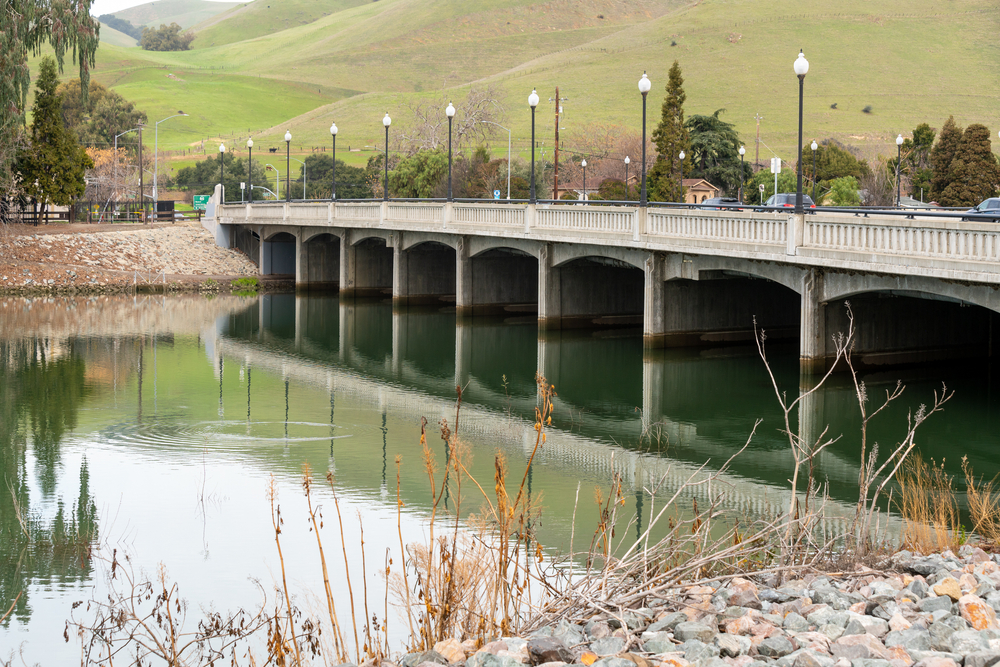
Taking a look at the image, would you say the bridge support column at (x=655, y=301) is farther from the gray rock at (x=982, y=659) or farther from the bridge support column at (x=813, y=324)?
the gray rock at (x=982, y=659)

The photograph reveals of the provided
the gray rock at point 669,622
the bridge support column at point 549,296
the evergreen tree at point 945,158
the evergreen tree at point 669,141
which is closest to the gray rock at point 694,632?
the gray rock at point 669,622

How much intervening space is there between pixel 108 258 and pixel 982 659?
54.5 m

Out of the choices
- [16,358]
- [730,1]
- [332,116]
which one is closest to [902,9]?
[730,1]

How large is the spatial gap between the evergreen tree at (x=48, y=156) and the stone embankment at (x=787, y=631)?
2272 inches

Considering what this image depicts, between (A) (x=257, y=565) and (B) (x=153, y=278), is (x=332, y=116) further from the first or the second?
(A) (x=257, y=565)

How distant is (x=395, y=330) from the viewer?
42531mm

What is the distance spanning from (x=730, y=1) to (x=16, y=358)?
163m

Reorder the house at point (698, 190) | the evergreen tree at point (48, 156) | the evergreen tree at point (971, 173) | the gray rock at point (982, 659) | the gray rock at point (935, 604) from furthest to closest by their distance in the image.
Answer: the house at point (698, 190), the evergreen tree at point (971, 173), the evergreen tree at point (48, 156), the gray rock at point (935, 604), the gray rock at point (982, 659)

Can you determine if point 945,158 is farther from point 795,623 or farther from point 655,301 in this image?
point 795,623

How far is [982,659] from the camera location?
7711 mm

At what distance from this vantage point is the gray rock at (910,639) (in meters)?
8.26

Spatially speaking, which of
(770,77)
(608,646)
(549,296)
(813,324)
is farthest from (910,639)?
(770,77)

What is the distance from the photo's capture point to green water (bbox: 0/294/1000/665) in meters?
14.1

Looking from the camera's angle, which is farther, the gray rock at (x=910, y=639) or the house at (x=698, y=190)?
the house at (x=698, y=190)
